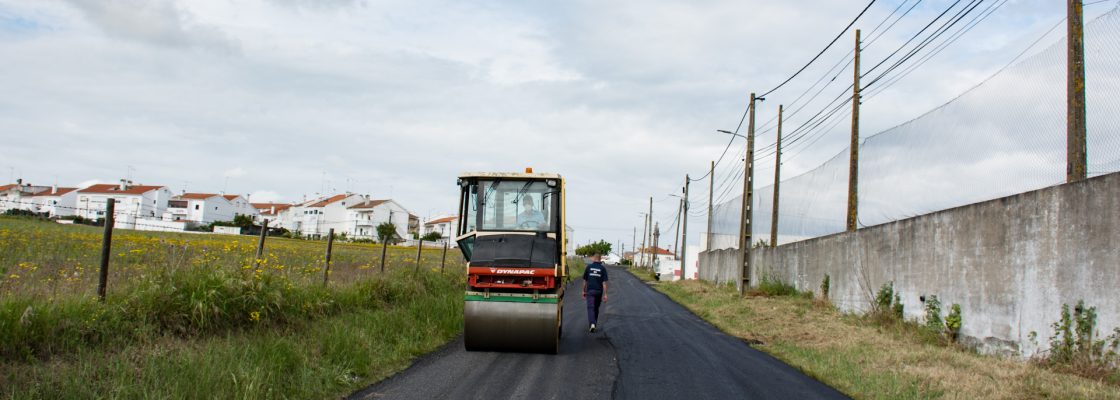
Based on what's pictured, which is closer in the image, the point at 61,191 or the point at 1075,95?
the point at 1075,95

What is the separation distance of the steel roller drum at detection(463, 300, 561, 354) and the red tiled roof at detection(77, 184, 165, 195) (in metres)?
105

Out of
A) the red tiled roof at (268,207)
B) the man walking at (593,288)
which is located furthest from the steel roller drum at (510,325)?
the red tiled roof at (268,207)

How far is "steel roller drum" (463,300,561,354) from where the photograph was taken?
33.9 ft

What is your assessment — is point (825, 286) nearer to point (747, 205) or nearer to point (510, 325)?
point (747, 205)

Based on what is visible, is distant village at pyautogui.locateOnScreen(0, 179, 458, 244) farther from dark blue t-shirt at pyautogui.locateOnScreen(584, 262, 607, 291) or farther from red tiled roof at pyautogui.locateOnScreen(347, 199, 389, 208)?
dark blue t-shirt at pyautogui.locateOnScreen(584, 262, 607, 291)

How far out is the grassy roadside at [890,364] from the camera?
25.8 ft

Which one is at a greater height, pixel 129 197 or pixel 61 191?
pixel 61 191

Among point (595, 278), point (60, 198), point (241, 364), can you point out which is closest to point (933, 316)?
point (595, 278)

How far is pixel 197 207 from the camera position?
104438 mm

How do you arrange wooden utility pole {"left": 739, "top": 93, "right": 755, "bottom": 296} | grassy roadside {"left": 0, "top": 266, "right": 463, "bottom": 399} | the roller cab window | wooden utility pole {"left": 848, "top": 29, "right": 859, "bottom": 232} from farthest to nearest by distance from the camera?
wooden utility pole {"left": 739, "top": 93, "right": 755, "bottom": 296}, wooden utility pole {"left": 848, "top": 29, "right": 859, "bottom": 232}, the roller cab window, grassy roadside {"left": 0, "top": 266, "right": 463, "bottom": 399}

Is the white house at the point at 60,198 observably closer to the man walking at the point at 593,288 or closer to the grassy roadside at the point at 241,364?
the man walking at the point at 593,288

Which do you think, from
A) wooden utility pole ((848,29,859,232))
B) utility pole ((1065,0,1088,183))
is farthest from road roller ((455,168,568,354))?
wooden utility pole ((848,29,859,232))

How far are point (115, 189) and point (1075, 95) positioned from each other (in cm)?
11574

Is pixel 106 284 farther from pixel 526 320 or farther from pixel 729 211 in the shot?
pixel 729 211
